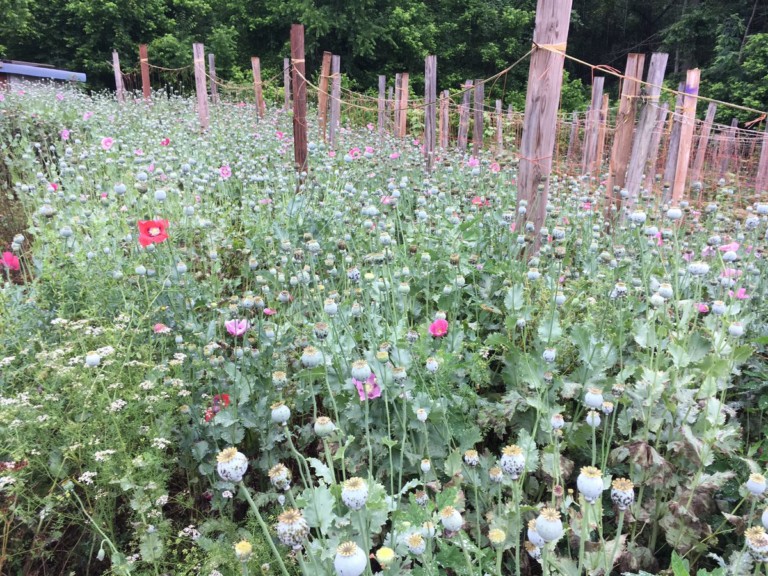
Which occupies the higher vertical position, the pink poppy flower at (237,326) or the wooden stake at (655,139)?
the wooden stake at (655,139)

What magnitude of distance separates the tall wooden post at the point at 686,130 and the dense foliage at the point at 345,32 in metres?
15.4

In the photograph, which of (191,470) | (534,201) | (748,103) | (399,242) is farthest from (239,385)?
(748,103)

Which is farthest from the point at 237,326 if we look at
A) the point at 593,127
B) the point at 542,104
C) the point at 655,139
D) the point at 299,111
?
the point at 593,127

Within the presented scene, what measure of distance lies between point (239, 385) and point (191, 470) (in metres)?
0.34

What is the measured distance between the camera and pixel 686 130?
4992mm

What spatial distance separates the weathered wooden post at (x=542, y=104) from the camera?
2.95 m

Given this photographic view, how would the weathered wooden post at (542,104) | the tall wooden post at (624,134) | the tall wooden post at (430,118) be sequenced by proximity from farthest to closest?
the tall wooden post at (430,118)
the tall wooden post at (624,134)
the weathered wooden post at (542,104)

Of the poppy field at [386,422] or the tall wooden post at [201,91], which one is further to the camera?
the tall wooden post at [201,91]

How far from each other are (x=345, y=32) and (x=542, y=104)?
19.3m

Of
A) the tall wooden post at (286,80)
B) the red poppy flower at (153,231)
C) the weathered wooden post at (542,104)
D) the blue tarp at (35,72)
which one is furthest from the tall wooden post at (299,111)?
the blue tarp at (35,72)

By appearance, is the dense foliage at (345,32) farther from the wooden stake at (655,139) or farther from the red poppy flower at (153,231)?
the red poppy flower at (153,231)

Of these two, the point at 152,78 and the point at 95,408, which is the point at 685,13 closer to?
the point at 152,78

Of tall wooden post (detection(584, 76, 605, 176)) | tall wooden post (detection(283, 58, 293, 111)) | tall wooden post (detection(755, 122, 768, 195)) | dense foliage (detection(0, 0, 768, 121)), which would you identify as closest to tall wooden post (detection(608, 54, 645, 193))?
tall wooden post (detection(584, 76, 605, 176))

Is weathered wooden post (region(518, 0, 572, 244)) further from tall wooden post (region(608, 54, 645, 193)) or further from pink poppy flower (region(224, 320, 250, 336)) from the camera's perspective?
pink poppy flower (region(224, 320, 250, 336))
